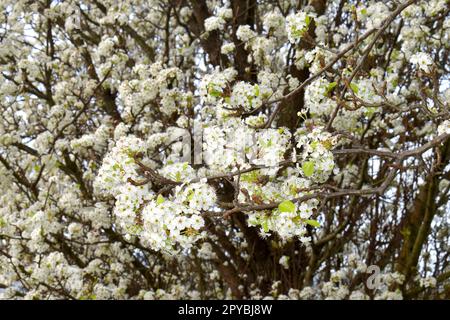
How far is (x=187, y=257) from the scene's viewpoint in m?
7.00

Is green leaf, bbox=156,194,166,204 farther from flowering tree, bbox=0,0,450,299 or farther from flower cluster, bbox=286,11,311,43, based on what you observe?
flowering tree, bbox=0,0,450,299

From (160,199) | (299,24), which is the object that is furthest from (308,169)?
(299,24)

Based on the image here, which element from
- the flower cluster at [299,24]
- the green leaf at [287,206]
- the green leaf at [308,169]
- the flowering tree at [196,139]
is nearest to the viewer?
the green leaf at [287,206]

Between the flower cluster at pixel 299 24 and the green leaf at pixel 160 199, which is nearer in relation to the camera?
the green leaf at pixel 160 199

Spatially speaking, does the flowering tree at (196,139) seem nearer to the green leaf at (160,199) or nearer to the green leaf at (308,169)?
the green leaf at (308,169)

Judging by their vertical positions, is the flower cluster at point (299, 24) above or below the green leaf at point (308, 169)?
above

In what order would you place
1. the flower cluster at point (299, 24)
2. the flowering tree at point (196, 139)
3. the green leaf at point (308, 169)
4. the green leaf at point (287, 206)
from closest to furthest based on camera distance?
1. the green leaf at point (287, 206)
2. the green leaf at point (308, 169)
3. the flower cluster at point (299, 24)
4. the flowering tree at point (196, 139)

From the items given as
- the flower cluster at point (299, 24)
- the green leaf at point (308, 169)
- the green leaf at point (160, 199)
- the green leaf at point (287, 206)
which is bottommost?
the green leaf at point (287, 206)

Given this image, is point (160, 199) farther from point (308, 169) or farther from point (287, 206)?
point (308, 169)

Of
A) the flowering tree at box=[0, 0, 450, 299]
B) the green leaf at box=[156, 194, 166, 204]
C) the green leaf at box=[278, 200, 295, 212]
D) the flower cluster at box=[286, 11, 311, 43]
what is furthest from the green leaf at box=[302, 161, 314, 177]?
the flowering tree at box=[0, 0, 450, 299]

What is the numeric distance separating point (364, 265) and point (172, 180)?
404 centimetres

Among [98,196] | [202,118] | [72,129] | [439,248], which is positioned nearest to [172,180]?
[202,118]

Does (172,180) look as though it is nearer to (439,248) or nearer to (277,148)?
(277,148)

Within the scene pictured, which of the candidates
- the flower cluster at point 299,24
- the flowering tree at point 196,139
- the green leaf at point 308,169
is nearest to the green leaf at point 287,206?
Answer: the green leaf at point 308,169
